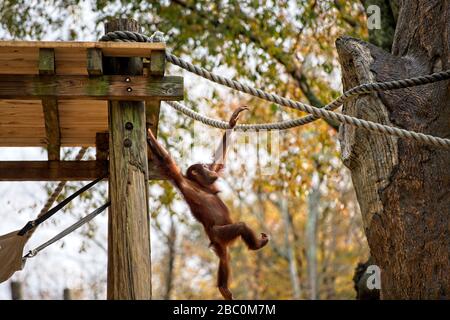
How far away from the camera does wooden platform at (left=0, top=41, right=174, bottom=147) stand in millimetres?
3639

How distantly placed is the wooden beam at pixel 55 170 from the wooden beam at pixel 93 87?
111cm

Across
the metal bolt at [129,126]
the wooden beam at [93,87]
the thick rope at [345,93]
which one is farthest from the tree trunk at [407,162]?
the metal bolt at [129,126]

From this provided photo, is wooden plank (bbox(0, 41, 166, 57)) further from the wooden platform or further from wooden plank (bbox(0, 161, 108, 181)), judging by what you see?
wooden plank (bbox(0, 161, 108, 181))

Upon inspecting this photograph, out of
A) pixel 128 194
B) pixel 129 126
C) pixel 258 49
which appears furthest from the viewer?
pixel 258 49

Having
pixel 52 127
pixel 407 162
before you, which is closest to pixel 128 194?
pixel 52 127

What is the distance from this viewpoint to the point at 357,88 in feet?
14.3

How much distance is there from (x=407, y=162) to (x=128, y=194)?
1.59m

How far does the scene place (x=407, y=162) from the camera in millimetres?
4285

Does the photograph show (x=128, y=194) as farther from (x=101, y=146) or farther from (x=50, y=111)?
(x=101, y=146)

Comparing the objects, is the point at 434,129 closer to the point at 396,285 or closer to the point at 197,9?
the point at 396,285

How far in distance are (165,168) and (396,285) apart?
5.04ft

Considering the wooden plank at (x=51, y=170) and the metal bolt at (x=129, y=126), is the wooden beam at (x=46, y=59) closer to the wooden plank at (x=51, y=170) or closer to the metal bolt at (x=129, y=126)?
the metal bolt at (x=129, y=126)

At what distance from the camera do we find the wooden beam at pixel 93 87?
3.75 metres
